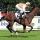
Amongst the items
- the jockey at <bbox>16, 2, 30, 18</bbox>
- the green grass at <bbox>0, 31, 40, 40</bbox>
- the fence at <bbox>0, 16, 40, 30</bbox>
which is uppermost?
the jockey at <bbox>16, 2, 30, 18</bbox>

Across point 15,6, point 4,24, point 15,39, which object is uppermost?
point 15,6

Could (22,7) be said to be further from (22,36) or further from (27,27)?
(22,36)

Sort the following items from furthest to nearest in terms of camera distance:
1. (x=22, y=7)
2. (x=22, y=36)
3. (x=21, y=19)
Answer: (x=22, y=7) < (x=21, y=19) < (x=22, y=36)

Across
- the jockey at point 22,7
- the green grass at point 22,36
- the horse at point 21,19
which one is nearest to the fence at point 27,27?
the horse at point 21,19

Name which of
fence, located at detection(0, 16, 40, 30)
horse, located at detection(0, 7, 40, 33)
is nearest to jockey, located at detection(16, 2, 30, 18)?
horse, located at detection(0, 7, 40, 33)

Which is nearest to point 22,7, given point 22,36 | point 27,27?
point 27,27

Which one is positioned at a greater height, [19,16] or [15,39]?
[19,16]

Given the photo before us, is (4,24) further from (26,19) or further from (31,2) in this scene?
(31,2)

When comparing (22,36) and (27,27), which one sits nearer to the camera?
(22,36)

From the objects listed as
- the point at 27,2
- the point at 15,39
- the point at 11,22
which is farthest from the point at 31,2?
the point at 15,39

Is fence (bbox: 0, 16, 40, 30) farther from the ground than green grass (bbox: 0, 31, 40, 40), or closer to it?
farther from the ground

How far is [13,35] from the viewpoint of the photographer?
6.44 m

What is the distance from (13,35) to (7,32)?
27cm

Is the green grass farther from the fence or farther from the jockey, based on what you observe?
the jockey
